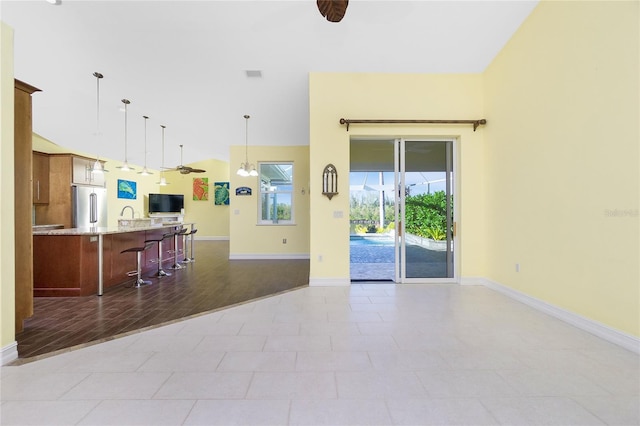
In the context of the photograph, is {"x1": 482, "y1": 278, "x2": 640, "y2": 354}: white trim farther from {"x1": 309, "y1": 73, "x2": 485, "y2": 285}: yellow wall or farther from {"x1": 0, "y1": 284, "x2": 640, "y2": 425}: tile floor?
{"x1": 309, "y1": 73, "x2": 485, "y2": 285}: yellow wall

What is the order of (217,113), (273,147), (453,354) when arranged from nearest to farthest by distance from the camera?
(453,354) < (217,113) < (273,147)

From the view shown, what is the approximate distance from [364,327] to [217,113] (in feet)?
16.7

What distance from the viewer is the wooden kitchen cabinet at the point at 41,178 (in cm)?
681

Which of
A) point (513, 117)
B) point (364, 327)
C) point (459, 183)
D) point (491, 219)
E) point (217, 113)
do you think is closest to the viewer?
point (364, 327)

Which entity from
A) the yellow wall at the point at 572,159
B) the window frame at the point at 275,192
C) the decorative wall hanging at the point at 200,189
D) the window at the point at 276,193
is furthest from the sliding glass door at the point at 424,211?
the decorative wall hanging at the point at 200,189

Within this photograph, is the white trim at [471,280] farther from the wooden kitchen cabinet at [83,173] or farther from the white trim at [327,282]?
the wooden kitchen cabinet at [83,173]

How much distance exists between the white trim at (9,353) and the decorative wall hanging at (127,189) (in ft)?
29.1

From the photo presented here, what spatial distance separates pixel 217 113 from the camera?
5934 mm

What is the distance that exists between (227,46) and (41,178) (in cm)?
638

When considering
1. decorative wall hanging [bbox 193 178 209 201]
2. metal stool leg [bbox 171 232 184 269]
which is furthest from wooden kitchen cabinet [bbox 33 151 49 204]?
decorative wall hanging [bbox 193 178 209 201]

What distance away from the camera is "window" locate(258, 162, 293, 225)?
7.57 metres

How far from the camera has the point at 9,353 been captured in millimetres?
2184

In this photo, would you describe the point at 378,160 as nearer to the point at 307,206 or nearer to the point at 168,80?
the point at 307,206

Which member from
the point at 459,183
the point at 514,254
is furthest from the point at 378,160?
the point at 514,254
